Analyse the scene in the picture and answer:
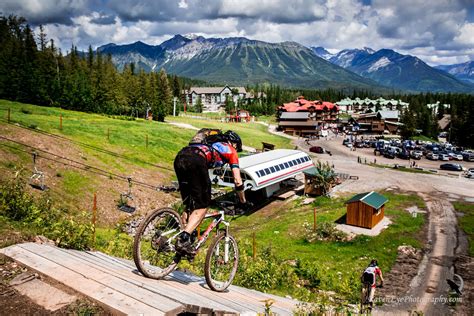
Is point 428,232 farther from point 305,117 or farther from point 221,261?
point 305,117

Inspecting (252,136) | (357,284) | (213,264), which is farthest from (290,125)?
(213,264)

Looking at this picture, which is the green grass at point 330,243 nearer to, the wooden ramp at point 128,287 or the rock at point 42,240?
the wooden ramp at point 128,287

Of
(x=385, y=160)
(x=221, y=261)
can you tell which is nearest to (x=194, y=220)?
(x=221, y=261)

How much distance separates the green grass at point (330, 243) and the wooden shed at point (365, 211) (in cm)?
144

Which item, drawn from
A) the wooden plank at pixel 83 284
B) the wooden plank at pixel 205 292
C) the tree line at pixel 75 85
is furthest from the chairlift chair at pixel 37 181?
the tree line at pixel 75 85

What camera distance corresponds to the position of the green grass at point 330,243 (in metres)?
23.0

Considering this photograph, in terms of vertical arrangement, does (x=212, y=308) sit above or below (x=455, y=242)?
above

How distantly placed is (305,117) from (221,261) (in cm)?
11487

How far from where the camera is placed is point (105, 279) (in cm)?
661

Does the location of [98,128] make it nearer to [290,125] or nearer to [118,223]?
[118,223]

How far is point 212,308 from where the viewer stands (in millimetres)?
5992

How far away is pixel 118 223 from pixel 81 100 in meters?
67.1

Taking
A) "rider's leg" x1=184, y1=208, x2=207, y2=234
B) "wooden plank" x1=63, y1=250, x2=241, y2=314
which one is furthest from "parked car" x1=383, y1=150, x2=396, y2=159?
"wooden plank" x1=63, y1=250, x2=241, y2=314

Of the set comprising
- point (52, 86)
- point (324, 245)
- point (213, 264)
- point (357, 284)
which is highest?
point (52, 86)
